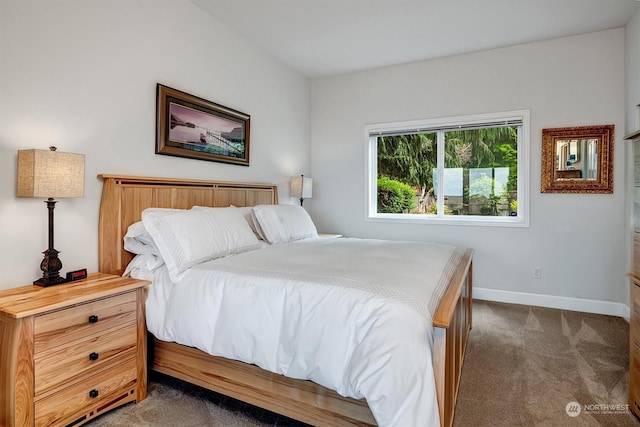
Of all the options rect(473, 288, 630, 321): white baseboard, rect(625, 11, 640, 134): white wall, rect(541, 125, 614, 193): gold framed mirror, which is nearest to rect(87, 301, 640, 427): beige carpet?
rect(473, 288, 630, 321): white baseboard

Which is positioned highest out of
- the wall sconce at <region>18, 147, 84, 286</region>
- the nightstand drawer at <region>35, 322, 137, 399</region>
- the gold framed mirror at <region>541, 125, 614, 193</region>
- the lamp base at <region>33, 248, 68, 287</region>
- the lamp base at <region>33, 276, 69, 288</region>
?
the gold framed mirror at <region>541, 125, 614, 193</region>

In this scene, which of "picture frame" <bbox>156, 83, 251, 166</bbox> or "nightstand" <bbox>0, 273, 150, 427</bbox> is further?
"picture frame" <bbox>156, 83, 251, 166</bbox>

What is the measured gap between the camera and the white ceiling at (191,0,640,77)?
2.90m

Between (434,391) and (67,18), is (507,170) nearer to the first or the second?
(434,391)

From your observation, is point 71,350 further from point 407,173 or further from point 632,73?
point 632,73

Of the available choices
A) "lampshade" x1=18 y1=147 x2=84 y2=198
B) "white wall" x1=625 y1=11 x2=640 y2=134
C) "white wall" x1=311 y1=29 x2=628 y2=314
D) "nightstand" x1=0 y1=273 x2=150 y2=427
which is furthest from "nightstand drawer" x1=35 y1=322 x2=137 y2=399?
"white wall" x1=625 y1=11 x2=640 y2=134

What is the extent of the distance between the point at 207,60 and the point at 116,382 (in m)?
2.53

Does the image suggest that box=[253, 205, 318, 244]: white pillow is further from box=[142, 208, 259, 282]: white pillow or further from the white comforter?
the white comforter

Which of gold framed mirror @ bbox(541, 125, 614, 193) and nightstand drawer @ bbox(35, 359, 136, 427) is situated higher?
gold framed mirror @ bbox(541, 125, 614, 193)

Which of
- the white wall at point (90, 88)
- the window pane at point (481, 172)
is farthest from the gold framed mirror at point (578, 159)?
the white wall at point (90, 88)

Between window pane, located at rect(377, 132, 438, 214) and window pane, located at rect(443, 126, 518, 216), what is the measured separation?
0.19 m

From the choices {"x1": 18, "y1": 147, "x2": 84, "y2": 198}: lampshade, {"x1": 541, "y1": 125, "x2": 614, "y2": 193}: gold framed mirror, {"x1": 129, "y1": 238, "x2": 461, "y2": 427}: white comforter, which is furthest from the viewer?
{"x1": 541, "y1": 125, "x2": 614, "y2": 193}: gold framed mirror

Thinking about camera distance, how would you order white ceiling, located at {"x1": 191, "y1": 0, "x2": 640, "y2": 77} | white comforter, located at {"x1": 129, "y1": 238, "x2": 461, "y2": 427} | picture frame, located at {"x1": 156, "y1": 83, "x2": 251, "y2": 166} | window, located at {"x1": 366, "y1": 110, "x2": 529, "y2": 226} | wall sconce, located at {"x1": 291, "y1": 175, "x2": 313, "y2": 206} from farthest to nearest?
wall sconce, located at {"x1": 291, "y1": 175, "x2": 313, "y2": 206}
window, located at {"x1": 366, "y1": 110, "x2": 529, "y2": 226}
white ceiling, located at {"x1": 191, "y1": 0, "x2": 640, "y2": 77}
picture frame, located at {"x1": 156, "y1": 83, "x2": 251, "y2": 166}
white comforter, located at {"x1": 129, "y1": 238, "x2": 461, "y2": 427}

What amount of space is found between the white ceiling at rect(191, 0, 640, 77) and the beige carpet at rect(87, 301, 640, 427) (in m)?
2.69
